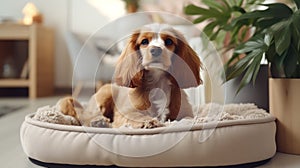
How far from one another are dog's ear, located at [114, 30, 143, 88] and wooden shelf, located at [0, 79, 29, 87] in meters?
2.50

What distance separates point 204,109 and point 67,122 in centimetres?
38

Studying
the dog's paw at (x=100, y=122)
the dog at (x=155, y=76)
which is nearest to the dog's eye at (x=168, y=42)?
the dog at (x=155, y=76)

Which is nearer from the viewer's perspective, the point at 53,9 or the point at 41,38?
the point at 41,38

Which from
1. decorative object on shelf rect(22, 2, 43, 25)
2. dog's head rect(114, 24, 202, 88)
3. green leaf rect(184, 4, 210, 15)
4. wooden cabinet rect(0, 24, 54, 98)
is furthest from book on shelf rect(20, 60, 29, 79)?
dog's head rect(114, 24, 202, 88)

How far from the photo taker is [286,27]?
39.9 inches

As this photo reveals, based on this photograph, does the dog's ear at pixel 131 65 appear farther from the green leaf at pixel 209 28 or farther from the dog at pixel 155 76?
the green leaf at pixel 209 28

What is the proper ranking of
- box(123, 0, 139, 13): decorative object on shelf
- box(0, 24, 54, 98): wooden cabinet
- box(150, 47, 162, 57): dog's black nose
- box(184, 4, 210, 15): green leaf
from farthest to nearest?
box(123, 0, 139, 13): decorative object on shelf
box(0, 24, 54, 98): wooden cabinet
box(184, 4, 210, 15): green leaf
box(150, 47, 162, 57): dog's black nose

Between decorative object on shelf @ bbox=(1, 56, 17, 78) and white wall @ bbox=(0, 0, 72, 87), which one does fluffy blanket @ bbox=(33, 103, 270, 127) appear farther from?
white wall @ bbox=(0, 0, 72, 87)

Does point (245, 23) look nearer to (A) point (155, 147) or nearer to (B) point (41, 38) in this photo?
(A) point (155, 147)

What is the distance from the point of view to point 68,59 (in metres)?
3.80

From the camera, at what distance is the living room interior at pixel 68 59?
41.3 inches

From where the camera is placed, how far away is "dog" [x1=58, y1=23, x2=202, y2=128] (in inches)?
35.6

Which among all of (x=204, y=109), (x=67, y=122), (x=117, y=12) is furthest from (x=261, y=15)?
(x=117, y=12)

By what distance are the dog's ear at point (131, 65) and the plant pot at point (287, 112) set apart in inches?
16.7
